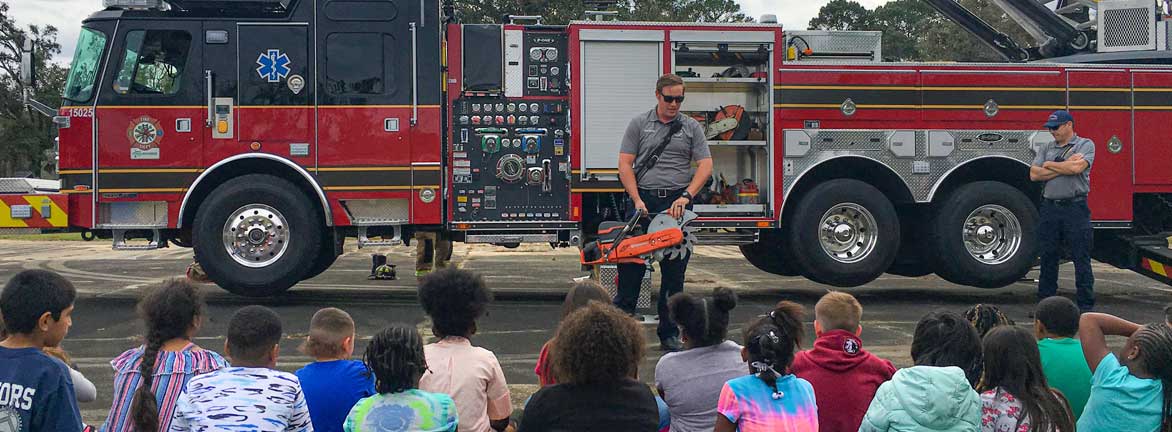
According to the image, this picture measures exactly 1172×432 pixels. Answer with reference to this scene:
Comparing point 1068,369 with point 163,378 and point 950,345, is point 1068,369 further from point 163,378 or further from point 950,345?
point 163,378

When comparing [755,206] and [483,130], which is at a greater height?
[483,130]

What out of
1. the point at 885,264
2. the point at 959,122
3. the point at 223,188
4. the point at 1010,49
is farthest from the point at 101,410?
the point at 1010,49

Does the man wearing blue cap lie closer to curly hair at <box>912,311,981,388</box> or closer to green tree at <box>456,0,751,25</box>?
curly hair at <box>912,311,981,388</box>

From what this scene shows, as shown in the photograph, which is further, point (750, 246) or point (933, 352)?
point (750, 246)

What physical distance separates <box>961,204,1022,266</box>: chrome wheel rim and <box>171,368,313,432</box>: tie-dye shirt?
27.1 ft

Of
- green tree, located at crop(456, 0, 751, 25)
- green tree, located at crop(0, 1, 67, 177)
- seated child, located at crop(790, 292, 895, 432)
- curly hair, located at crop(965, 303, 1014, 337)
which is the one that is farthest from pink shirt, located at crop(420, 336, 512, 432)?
green tree, located at crop(0, 1, 67, 177)

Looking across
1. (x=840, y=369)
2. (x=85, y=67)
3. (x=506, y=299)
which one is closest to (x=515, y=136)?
(x=506, y=299)

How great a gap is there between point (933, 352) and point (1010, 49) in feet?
30.5

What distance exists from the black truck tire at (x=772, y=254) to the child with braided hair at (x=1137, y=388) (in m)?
6.25

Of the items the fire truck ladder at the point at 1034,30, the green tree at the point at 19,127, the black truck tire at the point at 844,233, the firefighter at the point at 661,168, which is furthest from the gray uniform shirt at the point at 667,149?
the green tree at the point at 19,127

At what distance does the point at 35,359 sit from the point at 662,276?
4.70 m

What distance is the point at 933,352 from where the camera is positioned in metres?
4.04

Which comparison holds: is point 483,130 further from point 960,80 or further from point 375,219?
point 960,80

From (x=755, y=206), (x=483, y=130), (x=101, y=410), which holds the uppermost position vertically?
(x=483, y=130)
